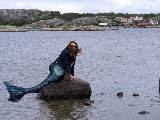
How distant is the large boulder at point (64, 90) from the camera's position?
18859 millimetres

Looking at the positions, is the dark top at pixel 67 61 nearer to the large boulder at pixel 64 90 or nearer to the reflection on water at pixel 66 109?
the large boulder at pixel 64 90

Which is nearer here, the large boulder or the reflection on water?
the reflection on water

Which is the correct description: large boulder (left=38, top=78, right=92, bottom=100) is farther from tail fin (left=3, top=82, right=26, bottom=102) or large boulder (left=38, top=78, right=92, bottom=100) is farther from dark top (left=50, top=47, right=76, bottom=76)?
tail fin (left=3, top=82, right=26, bottom=102)

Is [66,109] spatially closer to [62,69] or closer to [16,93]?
[62,69]

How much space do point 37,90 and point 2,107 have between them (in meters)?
1.86

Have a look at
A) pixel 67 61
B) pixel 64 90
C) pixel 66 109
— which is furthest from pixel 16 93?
pixel 67 61

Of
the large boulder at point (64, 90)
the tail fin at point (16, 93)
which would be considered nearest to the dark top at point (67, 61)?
the large boulder at point (64, 90)

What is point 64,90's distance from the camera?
62.2 feet

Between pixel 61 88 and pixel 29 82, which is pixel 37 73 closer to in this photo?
pixel 29 82

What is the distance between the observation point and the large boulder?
61.9 ft

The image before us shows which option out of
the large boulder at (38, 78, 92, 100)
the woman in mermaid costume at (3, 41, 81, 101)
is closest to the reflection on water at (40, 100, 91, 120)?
the large boulder at (38, 78, 92, 100)

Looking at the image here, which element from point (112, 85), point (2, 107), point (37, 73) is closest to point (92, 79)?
point (112, 85)

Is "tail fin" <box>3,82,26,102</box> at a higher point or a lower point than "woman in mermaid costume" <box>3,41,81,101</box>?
lower

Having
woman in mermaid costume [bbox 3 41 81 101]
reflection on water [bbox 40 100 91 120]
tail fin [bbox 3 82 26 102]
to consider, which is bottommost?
reflection on water [bbox 40 100 91 120]
